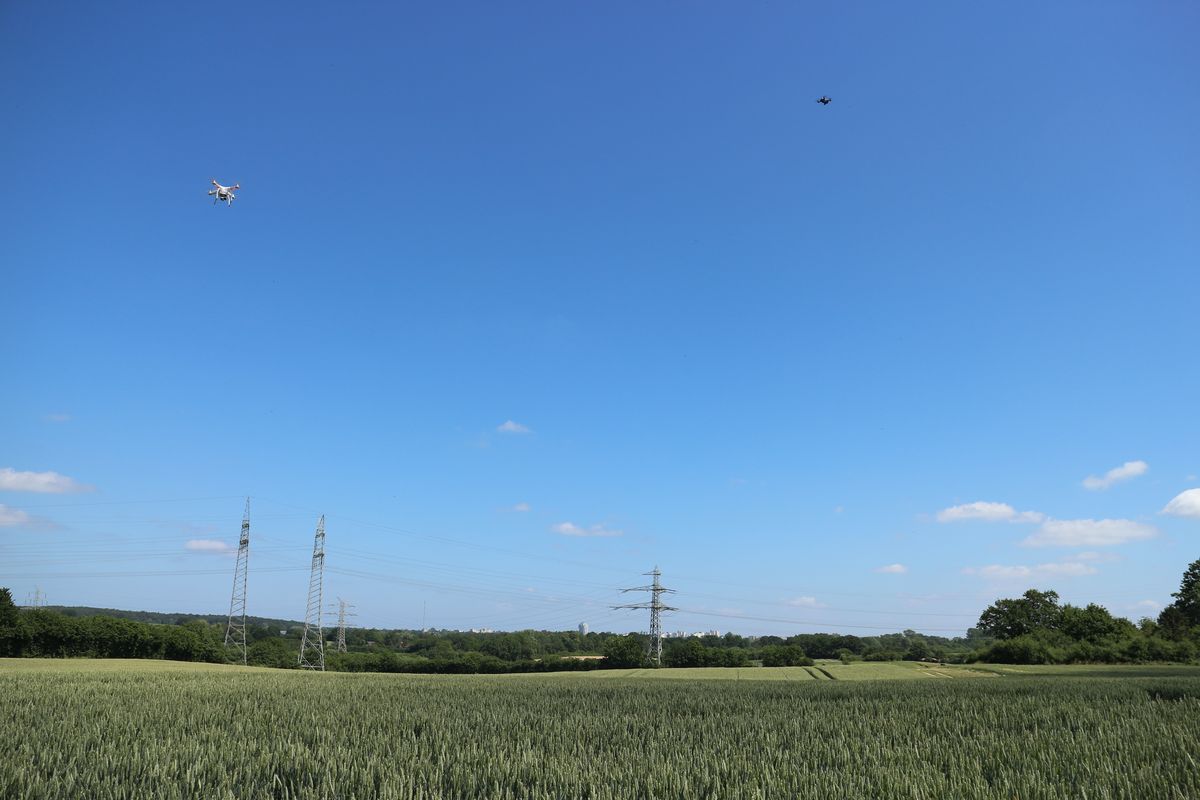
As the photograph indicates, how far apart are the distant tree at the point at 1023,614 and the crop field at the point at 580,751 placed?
405 ft

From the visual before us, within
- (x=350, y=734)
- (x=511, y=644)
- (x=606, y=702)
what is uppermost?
(x=350, y=734)

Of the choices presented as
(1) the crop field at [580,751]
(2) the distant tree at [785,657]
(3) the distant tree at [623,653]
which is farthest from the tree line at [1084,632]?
(1) the crop field at [580,751]

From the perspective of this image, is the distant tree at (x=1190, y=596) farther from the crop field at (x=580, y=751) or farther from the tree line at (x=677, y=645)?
the crop field at (x=580, y=751)

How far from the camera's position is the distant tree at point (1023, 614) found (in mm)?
121375

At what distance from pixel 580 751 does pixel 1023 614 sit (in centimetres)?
14254

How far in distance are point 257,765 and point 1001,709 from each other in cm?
1853

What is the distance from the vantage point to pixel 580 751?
10742mm

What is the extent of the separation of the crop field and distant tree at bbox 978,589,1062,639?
405 ft

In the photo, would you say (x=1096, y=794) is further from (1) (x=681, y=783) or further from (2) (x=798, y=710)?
(2) (x=798, y=710)

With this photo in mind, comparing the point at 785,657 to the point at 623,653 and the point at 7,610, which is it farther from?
the point at 7,610

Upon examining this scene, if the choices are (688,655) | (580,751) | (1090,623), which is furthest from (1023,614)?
(580,751)

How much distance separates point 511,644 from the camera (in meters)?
138

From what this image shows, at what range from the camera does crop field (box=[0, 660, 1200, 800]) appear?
7969mm

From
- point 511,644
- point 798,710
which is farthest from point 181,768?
point 511,644
